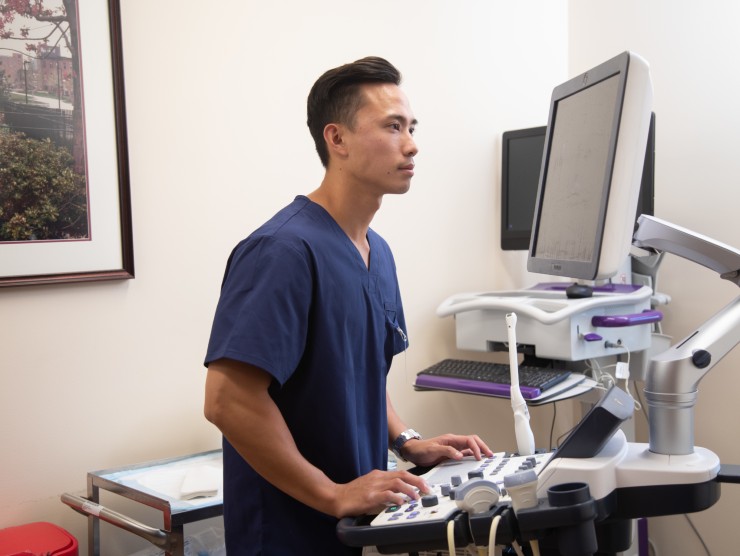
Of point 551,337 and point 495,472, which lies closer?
point 495,472

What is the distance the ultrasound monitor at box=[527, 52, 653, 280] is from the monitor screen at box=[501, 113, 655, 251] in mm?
1307

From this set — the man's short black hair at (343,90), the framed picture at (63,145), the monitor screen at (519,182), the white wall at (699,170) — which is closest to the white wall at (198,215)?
the framed picture at (63,145)

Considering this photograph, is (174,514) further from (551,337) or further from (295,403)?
(551,337)

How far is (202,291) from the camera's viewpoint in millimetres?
2162

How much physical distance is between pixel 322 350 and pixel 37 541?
876 mm

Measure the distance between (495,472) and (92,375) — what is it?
117 centimetres

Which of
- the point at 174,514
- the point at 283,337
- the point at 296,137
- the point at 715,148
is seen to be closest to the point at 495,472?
the point at 283,337

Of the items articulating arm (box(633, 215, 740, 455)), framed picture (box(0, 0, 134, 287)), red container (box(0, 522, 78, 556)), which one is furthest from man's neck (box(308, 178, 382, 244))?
red container (box(0, 522, 78, 556))

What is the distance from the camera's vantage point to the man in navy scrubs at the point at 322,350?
1196 mm

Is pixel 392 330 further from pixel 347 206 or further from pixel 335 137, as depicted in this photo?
pixel 335 137

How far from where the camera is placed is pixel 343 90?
1501 mm

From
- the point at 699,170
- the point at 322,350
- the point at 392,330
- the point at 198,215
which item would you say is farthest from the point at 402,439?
the point at 699,170

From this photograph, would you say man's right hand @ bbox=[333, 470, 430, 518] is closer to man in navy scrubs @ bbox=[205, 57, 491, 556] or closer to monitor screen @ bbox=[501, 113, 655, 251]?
man in navy scrubs @ bbox=[205, 57, 491, 556]

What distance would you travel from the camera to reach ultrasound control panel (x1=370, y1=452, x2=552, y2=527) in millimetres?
1001
